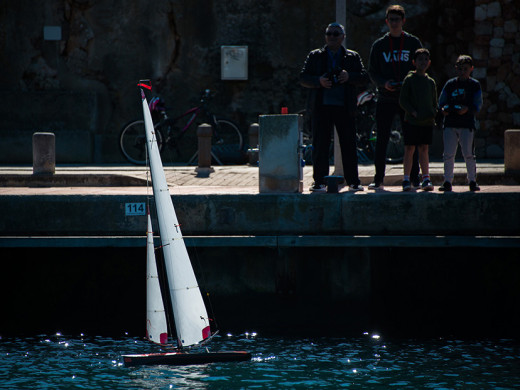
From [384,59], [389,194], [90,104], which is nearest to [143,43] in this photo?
[90,104]

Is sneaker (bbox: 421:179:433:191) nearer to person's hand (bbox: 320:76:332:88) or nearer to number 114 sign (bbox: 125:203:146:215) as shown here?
person's hand (bbox: 320:76:332:88)

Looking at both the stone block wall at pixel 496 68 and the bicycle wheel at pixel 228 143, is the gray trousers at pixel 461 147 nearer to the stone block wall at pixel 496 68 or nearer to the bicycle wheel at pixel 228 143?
the bicycle wheel at pixel 228 143

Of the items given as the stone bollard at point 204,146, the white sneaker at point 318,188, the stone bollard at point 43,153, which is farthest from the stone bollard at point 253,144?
the white sneaker at point 318,188

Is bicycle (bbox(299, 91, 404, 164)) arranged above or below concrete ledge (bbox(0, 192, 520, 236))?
above

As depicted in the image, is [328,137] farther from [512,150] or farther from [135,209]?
[512,150]

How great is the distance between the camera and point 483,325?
10070 millimetres

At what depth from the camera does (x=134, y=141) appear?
18531 millimetres

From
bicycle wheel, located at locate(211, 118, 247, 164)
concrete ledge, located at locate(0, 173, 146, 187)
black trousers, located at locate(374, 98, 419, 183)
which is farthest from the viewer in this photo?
bicycle wheel, located at locate(211, 118, 247, 164)

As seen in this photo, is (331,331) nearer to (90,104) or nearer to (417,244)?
(417,244)

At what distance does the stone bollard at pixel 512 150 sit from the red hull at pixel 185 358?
531 centimetres

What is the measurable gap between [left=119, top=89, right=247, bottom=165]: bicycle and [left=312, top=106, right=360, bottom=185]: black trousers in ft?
20.1

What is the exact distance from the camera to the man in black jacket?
1068cm

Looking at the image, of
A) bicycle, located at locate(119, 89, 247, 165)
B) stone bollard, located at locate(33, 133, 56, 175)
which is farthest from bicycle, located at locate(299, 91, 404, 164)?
stone bollard, located at locate(33, 133, 56, 175)

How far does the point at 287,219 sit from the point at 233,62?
30.5 feet
